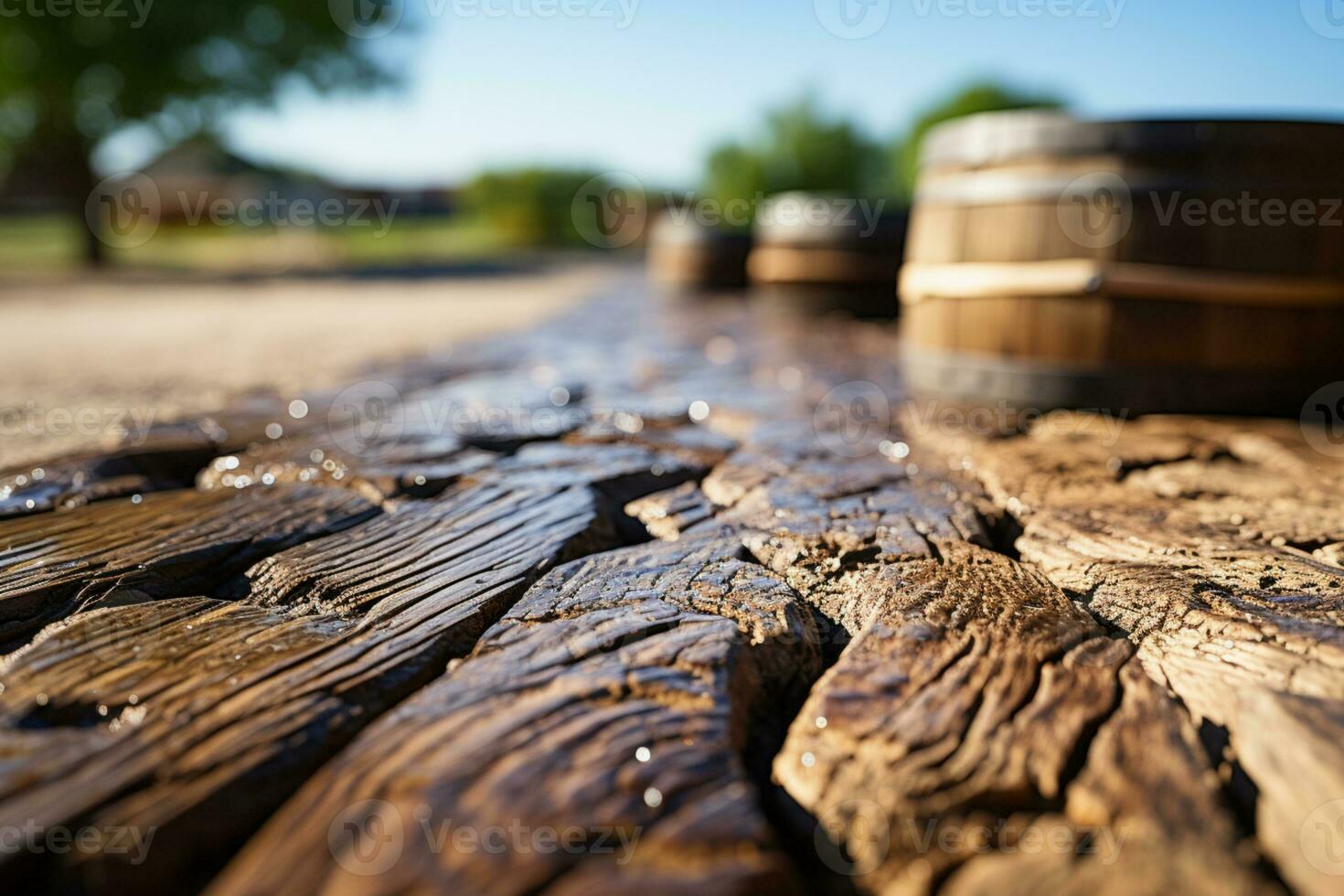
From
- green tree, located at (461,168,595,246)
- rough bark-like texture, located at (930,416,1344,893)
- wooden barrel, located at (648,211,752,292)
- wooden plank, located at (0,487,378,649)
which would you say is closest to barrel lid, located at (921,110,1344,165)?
rough bark-like texture, located at (930,416,1344,893)

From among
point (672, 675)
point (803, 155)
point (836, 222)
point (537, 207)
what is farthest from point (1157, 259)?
point (537, 207)

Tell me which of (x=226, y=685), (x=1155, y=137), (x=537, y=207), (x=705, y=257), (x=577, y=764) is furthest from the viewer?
(x=537, y=207)

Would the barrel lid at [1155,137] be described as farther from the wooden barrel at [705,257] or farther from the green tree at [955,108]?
the green tree at [955,108]

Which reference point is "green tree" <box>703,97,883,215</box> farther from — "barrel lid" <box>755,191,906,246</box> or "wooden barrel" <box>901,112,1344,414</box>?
"wooden barrel" <box>901,112,1344,414</box>

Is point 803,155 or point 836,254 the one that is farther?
point 803,155

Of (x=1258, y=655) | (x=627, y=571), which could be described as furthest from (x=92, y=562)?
(x=1258, y=655)

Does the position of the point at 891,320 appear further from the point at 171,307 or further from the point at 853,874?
the point at 171,307

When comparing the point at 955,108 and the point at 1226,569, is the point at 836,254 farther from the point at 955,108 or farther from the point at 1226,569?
the point at 955,108
